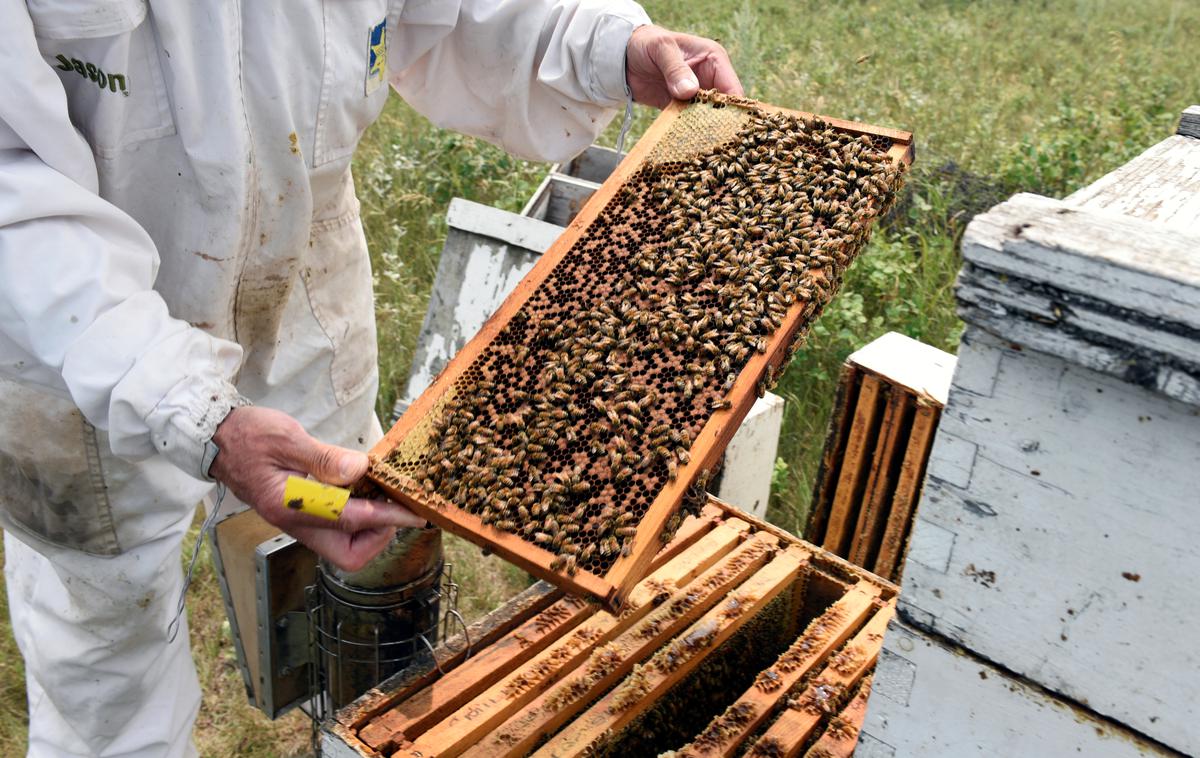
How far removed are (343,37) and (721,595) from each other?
1.93 metres

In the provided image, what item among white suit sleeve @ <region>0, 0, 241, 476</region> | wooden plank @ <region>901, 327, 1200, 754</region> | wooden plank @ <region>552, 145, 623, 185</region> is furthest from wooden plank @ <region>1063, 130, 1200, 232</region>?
wooden plank @ <region>552, 145, 623, 185</region>

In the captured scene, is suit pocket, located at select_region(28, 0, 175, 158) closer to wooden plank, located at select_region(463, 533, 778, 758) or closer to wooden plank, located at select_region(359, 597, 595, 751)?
wooden plank, located at select_region(359, 597, 595, 751)

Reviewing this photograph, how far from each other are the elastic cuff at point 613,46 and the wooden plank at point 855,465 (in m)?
1.30

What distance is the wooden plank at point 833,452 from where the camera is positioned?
3.26 m

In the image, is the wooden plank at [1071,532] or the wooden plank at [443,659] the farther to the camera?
the wooden plank at [443,659]

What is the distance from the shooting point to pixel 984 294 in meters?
1.39

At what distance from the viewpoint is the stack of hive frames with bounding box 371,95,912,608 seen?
2.02 m

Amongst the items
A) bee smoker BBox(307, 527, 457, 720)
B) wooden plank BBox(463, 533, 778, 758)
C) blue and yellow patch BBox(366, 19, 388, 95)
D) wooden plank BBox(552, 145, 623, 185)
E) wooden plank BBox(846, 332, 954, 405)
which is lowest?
bee smoker BBox(307, 527, 457, 720)

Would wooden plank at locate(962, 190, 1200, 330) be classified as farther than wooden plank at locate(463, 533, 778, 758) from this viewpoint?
No

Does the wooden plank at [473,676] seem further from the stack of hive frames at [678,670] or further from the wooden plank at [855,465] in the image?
the wooden plank at [855,465]

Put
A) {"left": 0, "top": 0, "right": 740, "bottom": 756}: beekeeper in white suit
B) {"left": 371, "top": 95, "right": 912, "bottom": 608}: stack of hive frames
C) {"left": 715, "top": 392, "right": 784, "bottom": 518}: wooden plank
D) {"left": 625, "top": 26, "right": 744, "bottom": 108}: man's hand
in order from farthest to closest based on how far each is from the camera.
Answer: {"left": 715, "top": 392, "right": 784, "bottom": 518}: wooden plank < {"left": 625, "top": 26, "right": 744, "bottom": 108}: man's hand < {"left": 0, "top": 0, "right": 740, "bottom": 756}: beekeeper in white suit < {"left": 371, "top": 95, "right": 912, "bottom": 608}: stack of hive frames

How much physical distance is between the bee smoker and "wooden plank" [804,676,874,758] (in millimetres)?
1122

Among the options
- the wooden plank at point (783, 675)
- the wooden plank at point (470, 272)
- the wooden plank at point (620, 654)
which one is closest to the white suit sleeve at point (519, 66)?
the wooden plank at point (470, 272)

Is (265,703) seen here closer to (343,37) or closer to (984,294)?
(343,37)
